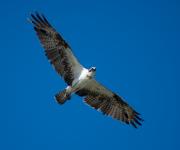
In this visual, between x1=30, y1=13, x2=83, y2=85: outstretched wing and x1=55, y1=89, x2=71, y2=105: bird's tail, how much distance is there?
418 millimetres

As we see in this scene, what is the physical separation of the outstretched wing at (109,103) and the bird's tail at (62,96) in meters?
1.00

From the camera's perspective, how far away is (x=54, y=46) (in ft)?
63.8

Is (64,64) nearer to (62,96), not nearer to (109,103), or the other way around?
(62,96)

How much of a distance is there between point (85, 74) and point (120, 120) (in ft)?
8.29

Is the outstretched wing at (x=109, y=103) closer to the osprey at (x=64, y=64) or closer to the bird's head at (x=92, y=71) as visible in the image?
the osprey at (x=64, y=64)

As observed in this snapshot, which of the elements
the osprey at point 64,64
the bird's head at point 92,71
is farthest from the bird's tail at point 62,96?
the bird's head at point 92,71

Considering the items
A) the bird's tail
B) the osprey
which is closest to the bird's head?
the osprey

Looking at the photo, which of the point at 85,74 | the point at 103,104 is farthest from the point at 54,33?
the point at 103,104

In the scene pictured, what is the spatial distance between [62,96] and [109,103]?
7.37 ft

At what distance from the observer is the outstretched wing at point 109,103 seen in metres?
20.5

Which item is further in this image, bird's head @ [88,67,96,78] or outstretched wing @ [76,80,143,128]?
outstretched wing @ [76,80,143,128]

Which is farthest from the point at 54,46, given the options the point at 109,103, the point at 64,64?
the point at 109,103

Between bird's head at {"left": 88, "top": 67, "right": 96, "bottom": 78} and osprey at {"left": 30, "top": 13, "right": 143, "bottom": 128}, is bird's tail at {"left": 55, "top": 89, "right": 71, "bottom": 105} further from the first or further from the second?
bird's head at {"left": 88, "top": 67, "right": 96, "bottom": 78}

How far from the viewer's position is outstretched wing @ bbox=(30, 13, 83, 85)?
1933 cm
